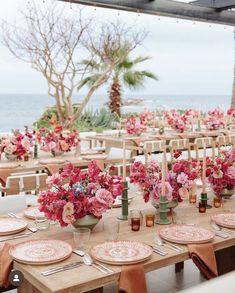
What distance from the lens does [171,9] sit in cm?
864

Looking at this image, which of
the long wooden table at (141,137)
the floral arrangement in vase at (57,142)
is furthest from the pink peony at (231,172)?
the long wooden table at (141,137)

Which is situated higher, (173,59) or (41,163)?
(173,59)

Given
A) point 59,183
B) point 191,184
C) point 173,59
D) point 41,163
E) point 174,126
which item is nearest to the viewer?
point 59,183

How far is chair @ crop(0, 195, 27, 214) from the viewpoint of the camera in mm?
3236

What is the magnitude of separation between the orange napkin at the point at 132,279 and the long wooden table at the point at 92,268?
0.03m

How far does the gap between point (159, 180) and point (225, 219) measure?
0.45 metres

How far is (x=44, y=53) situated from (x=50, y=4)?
0.97 metres

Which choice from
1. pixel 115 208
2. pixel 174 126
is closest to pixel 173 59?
pixel 174 126

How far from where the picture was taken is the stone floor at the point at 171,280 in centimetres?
346

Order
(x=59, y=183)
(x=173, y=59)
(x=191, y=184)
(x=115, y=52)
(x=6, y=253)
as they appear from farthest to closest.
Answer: (x=173, y=59)
(x=115, y=52)
(x=191, y=184)
(x=59, y=183)
(x=6, y=253)

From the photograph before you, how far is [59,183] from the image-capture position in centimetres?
263

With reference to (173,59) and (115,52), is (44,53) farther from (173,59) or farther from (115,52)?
(173,59)

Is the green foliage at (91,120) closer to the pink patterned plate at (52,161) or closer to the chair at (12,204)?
the pink patterned plate at (52,161)

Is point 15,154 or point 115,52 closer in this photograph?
point 15,154
